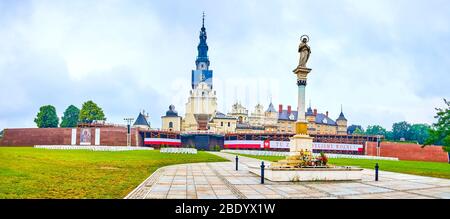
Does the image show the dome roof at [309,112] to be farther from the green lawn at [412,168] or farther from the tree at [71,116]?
the green lawn at [412,168]

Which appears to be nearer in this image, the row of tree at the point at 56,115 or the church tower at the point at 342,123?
the row of tree at the point at 56,115

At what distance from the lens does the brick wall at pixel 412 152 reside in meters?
71.8

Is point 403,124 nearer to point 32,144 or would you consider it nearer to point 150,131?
point 150,131

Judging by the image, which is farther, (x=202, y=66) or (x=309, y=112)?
(x=202, y=66)

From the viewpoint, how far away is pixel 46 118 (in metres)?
97.5

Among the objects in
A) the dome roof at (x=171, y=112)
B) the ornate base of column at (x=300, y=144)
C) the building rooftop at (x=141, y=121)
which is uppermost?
the dome roof at (x=171, y=112)

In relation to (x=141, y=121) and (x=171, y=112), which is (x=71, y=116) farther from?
(x=171, y=112)

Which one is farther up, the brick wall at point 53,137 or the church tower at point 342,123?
the church tower at point 342,123

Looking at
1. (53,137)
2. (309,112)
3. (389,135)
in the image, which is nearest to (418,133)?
(389,135)

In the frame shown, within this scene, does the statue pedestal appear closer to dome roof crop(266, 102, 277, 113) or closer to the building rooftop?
the building rooftop

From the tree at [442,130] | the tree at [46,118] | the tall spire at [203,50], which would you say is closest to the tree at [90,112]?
the tree at [46,118]

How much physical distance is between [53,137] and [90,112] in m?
21.9

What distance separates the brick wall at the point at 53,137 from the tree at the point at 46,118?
21837mm
